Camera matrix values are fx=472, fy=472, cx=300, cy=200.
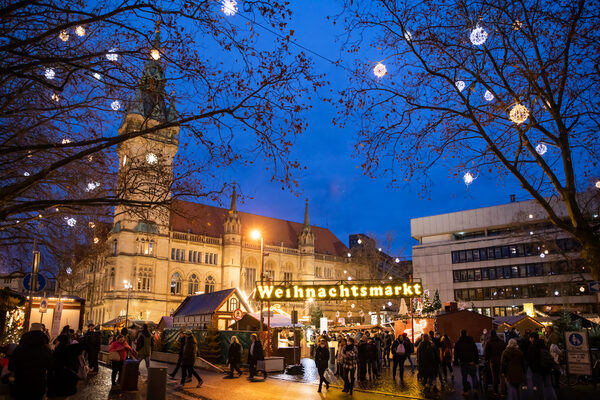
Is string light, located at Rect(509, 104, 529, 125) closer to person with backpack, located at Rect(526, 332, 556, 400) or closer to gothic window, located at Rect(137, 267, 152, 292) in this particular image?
person with backpack, located at Rect(526, 332, 556, 400)

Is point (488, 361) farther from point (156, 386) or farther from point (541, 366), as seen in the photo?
point (156, 386)

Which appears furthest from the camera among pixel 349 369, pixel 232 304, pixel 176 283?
pixel 176 283

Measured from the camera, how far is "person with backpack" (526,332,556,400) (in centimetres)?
1172

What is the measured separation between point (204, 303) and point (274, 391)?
17740mm

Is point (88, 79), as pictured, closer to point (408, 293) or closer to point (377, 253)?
point (408, 293)

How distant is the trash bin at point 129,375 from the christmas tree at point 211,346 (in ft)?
32.5

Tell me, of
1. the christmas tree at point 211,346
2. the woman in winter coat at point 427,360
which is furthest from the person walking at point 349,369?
the christmas tree at point 211,346

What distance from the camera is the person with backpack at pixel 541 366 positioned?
38.4ft

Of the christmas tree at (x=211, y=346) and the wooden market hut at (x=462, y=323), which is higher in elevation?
the wooden market hut at (x=462, y=323)

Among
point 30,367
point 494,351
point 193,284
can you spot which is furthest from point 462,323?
point 193,284

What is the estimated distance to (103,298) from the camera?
6062 centimetres

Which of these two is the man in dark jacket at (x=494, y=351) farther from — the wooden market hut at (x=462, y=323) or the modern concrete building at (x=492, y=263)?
the modern concrete building at (x=492, y=263)

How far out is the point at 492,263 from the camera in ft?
212

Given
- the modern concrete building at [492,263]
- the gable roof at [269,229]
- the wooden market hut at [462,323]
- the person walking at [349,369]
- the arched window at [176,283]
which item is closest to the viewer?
the person walking at [349,369]
